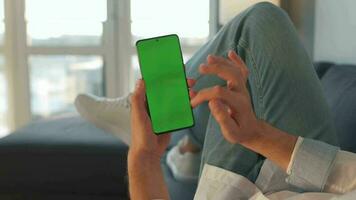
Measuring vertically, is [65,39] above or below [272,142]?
below

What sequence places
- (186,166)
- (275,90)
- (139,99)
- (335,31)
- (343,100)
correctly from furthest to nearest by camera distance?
(335,31)
(186,166)
(343,100)
(275,90)
(139,99)

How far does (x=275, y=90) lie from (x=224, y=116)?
1.01 ft

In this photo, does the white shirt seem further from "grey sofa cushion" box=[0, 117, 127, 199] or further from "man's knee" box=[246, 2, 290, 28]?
"grey sofa cushion" box=[0, 117, 127, 199]

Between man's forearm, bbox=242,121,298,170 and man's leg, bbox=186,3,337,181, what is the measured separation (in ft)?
0.74

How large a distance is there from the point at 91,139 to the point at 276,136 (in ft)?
2.93

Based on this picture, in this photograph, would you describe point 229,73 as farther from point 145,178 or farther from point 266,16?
point 266,16

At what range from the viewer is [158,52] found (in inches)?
27.0

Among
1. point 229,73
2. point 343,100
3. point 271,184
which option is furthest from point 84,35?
point 229,73

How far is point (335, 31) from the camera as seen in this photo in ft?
5.44

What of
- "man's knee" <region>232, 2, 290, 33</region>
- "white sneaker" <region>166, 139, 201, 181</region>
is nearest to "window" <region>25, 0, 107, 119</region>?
"white sneaker" <region>166, 139, 201, 181</region>

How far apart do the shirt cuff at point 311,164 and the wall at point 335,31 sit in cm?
94

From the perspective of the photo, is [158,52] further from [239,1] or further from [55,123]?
[239,1]

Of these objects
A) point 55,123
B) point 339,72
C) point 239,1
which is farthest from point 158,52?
point 239,1

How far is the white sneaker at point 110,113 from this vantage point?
1.33 metres
